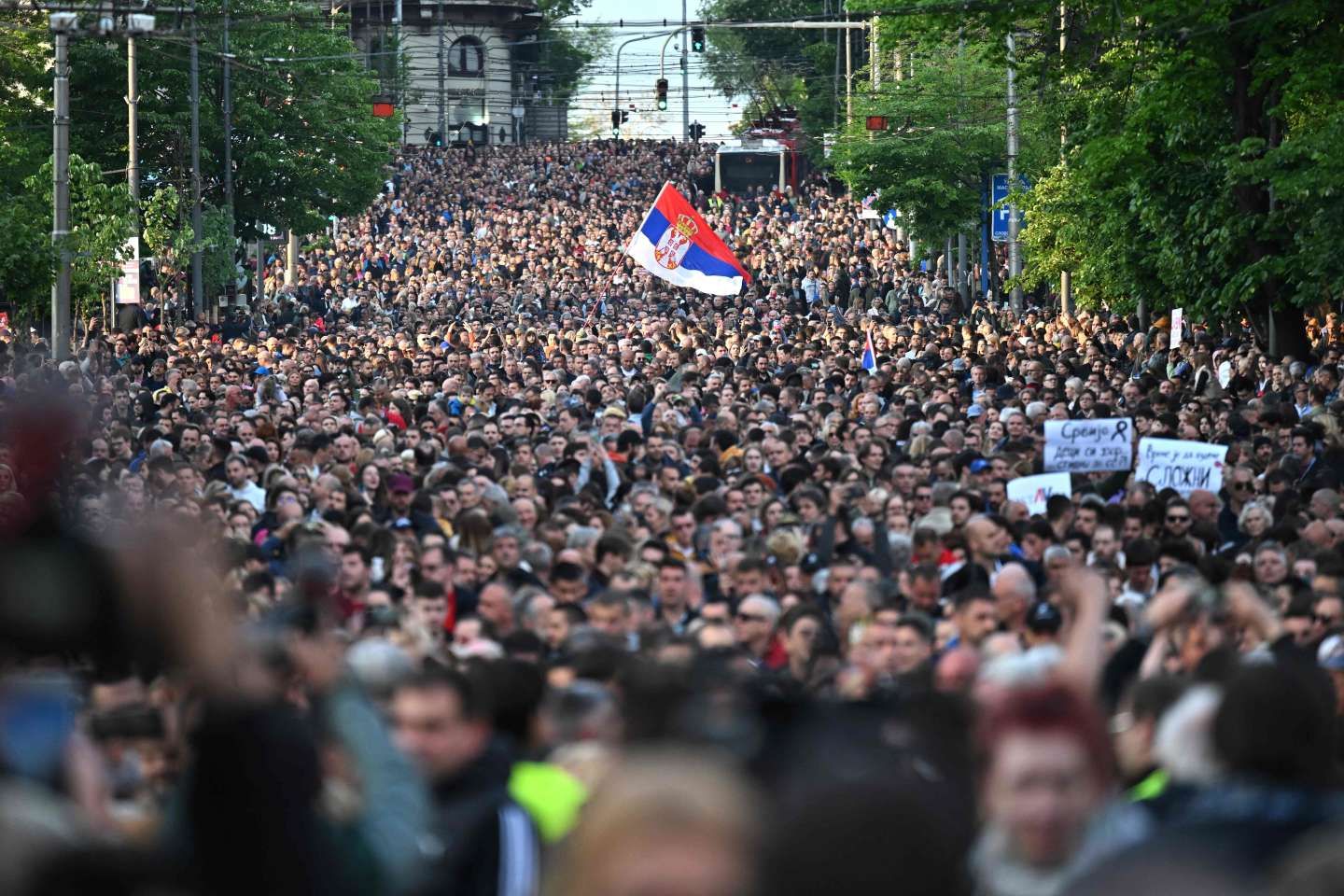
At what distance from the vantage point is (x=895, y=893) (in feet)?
11.5

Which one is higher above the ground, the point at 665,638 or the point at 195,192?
the point at 195,192

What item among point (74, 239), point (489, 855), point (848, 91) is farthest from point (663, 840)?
point (848, 91)

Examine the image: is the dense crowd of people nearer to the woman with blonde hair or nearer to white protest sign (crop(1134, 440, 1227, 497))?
the woman with blonde hair

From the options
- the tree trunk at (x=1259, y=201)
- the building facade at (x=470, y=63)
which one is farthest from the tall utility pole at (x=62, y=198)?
the building facade at (x=470, y=63)

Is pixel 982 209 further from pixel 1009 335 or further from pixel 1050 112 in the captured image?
A: pixel 1050 112

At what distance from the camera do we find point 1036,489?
53.6ft

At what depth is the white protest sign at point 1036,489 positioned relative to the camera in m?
16.3

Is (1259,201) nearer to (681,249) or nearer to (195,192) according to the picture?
(681,249)

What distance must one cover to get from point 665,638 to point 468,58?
460 ft

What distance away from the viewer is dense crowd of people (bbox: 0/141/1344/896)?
3928 millimetres

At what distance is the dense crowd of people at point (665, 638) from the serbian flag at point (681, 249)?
24.4 ft

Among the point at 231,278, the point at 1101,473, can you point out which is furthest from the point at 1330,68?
the point at 231,278

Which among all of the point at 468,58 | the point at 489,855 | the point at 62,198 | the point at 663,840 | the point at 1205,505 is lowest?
the point at 1205,505

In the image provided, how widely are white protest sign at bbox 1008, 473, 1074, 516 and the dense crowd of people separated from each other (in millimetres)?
192
